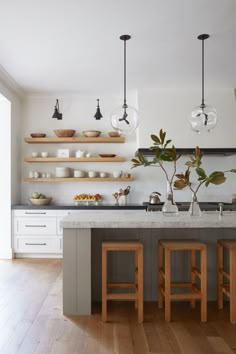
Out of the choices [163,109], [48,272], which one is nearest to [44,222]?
[48,272]

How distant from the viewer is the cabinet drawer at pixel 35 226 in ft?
16.6

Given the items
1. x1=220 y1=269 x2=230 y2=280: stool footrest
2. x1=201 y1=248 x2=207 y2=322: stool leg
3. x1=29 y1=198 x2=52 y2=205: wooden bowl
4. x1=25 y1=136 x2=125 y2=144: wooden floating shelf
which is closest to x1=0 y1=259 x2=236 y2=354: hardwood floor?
x1=201 y1=248 x2=207 y2=322: stool leg

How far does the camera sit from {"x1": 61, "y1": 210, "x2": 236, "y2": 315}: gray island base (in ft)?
9.45

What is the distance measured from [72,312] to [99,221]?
81 cm

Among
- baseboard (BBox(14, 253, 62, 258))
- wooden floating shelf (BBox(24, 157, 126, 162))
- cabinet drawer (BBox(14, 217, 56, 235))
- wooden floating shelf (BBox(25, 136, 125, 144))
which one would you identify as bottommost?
baseboard (BBox(14, 253, 62, 258))

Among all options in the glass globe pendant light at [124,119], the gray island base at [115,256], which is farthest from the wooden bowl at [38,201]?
the glass globe pendant light at [124,119]

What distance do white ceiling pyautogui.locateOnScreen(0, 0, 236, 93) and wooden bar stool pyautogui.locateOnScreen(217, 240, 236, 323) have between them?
1.98m

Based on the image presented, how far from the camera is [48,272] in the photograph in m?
4.29

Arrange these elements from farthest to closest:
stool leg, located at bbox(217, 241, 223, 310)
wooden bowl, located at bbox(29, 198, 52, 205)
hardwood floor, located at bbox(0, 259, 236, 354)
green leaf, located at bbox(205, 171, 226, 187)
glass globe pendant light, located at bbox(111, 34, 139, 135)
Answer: wooden bowl, located at bbox(29, 198, 52, 205), glass globe pendant light, located at bbox(111, 34, 139, 135), stool leg, located at bbox(217, 241, 223, 310), green leaf, located at bbox(205, 171, 226, 187), hardwood floor, located at bbox(0, 259, 236, 354)

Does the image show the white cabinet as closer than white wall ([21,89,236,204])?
Yes

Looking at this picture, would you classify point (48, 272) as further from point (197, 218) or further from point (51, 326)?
point (197, 218)

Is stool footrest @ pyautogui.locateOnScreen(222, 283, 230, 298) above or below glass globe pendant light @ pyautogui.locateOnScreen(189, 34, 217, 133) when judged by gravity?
below

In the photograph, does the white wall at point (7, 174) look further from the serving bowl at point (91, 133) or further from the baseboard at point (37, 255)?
the serving bowl at point (91, 133)

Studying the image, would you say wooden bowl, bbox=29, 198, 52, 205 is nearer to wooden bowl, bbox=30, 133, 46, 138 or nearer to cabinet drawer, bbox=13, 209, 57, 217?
cabinet drawer, bbox=13, 209, 57, 217
